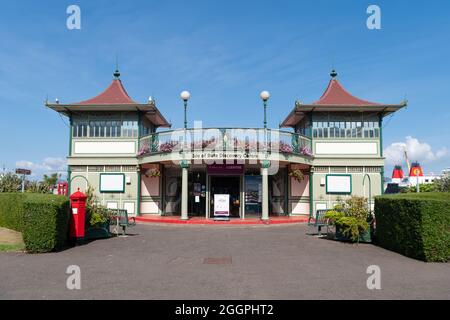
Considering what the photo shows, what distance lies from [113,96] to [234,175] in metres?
9.72

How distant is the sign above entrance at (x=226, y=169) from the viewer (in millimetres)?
18891

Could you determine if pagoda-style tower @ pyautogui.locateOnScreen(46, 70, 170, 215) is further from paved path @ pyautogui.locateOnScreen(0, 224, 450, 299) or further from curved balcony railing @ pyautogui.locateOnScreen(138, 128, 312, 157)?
paved path @ pyautogui.locateOnScreen(0, 224, 450, 299)

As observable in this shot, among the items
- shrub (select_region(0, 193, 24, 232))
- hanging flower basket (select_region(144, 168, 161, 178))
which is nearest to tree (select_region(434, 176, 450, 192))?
hanging flower basket (select_region(144, 168, 161, 178))

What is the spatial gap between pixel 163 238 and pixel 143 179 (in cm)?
1010

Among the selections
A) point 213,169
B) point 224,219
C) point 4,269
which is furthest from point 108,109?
point 4,269

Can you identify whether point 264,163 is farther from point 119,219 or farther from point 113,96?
point 113,96

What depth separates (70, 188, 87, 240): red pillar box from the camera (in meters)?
10.5

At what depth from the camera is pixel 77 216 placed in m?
10.6

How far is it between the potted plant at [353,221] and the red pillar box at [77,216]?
8066 mm

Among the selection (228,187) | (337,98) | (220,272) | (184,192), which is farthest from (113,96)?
(220,272)

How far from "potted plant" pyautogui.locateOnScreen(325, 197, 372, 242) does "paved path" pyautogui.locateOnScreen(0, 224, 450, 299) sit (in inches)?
18.0

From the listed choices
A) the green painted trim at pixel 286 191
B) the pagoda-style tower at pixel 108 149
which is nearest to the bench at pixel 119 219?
the pagoda-style tower at pixel 108 149

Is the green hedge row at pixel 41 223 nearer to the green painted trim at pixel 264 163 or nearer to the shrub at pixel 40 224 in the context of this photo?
the shrub at pixel 40 224

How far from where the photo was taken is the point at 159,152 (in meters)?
19.2
